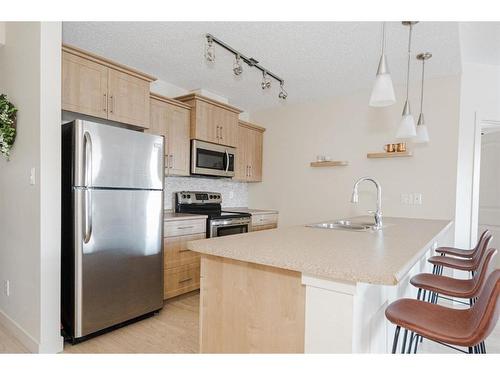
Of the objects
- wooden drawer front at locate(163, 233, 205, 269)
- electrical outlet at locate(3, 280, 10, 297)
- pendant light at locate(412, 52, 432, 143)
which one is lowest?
electrical outlet at locate(3, 280, 10, 297)

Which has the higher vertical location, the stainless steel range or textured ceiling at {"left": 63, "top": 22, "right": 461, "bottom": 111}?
textured ceiling at {"left": 63, "top": 22, "right": 461, "bottom": 111}

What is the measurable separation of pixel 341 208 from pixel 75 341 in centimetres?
320

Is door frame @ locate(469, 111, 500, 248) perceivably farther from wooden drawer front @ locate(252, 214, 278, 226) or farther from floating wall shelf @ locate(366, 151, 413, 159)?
wooden drawer front @ locate(252, 214, 278, 226)

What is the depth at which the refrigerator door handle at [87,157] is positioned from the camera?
212 centimetres

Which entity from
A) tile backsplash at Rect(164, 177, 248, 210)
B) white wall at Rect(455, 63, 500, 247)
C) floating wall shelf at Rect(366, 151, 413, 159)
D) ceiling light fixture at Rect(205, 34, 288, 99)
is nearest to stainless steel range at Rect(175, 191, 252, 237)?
tile backsplash at Rect(164, 177, 248, 210)

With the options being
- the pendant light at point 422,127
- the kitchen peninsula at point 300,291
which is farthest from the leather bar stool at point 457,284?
the pendant light at point 422,127

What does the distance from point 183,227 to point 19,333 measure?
59.4 inches

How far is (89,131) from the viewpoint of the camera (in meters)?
2.14

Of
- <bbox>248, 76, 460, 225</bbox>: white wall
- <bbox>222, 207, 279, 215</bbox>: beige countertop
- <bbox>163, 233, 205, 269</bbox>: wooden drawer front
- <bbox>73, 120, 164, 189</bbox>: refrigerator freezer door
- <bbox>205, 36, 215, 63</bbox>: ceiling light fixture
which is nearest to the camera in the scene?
<bbox>73, 120, 164, 189</bbox>: refrigerator freezer door

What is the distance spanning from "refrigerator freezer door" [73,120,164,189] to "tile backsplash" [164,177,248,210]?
3.53ft

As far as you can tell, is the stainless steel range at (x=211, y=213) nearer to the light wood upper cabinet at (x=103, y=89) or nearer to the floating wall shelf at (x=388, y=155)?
the light wood upper cabinet at (x=103, y=89)

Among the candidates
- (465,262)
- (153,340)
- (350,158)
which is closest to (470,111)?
(350,158)

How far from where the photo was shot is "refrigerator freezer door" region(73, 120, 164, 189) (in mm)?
2113

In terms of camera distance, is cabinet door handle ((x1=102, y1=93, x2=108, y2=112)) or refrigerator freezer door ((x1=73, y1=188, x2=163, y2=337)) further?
cabinet door handle ((x1=102, y1=93, x2=108, y2=112))
